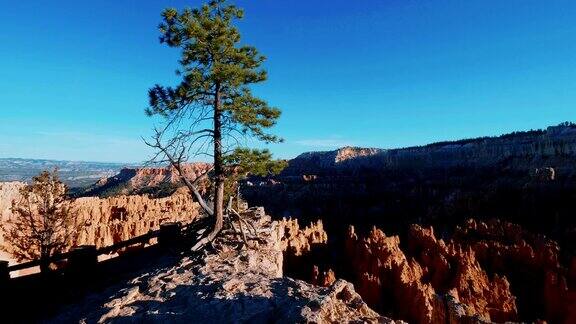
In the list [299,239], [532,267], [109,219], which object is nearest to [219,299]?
[299,239]

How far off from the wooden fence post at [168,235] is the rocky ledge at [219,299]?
2.96 m

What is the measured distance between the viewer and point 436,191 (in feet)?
291

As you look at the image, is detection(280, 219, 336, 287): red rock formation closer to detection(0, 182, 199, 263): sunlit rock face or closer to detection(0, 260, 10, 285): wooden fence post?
detection(0, 182, 199, 263): sunlit rock face

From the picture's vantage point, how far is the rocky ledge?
6.55 metres

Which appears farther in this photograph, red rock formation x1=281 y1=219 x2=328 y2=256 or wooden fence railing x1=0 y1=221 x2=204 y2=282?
red rock formation x1=281 y1=219 x2=328 y2=256

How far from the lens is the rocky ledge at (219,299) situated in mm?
6551

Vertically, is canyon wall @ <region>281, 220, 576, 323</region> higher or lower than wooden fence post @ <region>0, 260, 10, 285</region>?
lower

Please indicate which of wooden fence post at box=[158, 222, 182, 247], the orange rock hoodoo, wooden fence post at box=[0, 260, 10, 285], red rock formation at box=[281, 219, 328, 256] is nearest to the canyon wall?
the orange rock hoodoo

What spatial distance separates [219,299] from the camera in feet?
25.0

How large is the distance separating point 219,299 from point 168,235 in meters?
6.61

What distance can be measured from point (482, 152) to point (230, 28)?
5269 inches

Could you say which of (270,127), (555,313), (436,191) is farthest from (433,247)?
(436,191)

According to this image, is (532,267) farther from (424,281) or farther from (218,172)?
(218,172)

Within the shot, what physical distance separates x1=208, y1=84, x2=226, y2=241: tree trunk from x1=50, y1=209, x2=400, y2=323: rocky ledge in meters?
1.97
